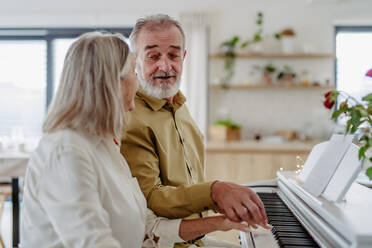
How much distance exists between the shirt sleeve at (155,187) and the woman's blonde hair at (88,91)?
1.12 ft

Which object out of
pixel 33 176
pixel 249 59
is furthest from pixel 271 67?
pixel 33 176

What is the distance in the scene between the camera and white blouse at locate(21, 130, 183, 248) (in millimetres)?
826

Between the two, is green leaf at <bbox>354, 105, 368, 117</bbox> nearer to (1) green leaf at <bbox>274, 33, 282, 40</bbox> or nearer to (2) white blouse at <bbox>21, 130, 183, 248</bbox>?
(2) white blouse at <bbox>21, 130, 183, 248</bbox>

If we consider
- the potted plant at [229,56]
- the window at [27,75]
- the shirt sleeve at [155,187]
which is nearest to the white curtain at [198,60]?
the potted plant at [229,56]

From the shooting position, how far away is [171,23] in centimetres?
150

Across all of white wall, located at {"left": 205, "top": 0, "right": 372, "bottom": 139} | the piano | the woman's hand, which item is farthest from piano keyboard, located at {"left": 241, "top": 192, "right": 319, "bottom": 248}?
white wall, located at {"left": 205, "top": 0, "right": 372, "bottom": 139}

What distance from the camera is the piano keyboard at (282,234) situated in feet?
3.69

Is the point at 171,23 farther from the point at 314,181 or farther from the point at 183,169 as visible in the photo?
the point at 314,181

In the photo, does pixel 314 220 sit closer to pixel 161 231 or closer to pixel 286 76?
pixel 161 231

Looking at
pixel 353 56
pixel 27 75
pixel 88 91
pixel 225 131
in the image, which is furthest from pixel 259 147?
pixel 27 75

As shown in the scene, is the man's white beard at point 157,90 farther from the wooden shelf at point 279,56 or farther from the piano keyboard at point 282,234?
the wooden shelf at point 279,56

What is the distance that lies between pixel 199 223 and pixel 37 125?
4.68m

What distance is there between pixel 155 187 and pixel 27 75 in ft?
15.2

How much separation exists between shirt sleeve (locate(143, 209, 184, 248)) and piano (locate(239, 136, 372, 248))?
26cm
